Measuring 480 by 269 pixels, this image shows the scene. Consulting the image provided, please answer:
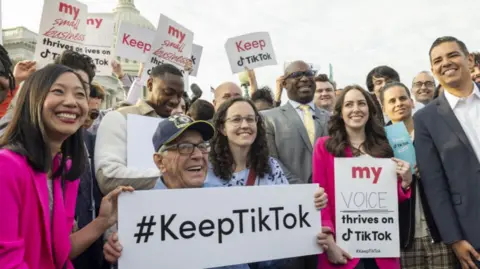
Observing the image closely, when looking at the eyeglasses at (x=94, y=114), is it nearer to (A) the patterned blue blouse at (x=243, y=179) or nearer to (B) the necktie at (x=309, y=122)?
(A) the patterned blue blouse at (x=243, y=179)

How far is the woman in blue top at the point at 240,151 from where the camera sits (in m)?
3.35

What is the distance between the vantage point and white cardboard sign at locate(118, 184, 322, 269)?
2.47m

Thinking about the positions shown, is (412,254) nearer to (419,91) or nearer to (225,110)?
(225,110)

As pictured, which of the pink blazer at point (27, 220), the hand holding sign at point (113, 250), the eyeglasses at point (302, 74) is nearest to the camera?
the pink blazer at point (27, 220)

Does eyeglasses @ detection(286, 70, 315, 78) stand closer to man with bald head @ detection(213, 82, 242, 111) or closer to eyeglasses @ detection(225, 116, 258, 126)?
man with bald head @ detection(213, 82, 242, 111)

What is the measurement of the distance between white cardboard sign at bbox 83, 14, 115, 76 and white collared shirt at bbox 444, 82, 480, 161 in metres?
5.65

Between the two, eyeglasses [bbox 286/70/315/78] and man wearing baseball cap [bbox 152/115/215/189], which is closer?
man wearing baseball cap [bbox 152/115/215/189]

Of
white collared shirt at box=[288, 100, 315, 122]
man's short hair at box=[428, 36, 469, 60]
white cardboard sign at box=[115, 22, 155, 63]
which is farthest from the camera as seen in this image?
white cardboard sign at box=[115, 22, 155, 63]

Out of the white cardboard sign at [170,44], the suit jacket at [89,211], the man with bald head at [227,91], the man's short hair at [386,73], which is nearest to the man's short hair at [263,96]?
the man with bald head at [227,91]

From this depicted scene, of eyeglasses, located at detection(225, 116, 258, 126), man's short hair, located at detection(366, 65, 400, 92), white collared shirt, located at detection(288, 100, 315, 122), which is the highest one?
man's short hair, located at detection(366, 65, 400, 92)

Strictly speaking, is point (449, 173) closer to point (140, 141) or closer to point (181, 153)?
point (181, 153)

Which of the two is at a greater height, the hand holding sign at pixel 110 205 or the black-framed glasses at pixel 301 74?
the black-framed glasses at pixel 301 74

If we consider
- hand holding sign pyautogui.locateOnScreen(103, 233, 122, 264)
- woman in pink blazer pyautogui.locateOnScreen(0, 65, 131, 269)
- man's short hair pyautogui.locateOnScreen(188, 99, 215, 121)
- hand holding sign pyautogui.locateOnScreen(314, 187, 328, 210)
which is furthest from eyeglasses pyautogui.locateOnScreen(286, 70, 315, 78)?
hand holding sign pyautogui.locateOnScreen(103, 233, 122, 264)

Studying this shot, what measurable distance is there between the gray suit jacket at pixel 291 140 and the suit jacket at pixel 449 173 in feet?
3.87
